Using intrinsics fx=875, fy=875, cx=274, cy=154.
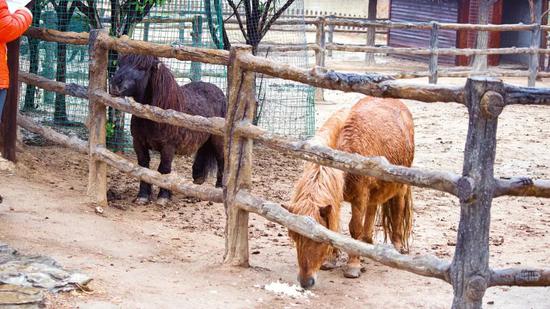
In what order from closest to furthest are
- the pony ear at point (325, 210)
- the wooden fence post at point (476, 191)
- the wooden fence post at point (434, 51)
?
the wooden fence post at point (476, 191)
the pony ear at point (325, 210)
the wooden fence post at point (434, 51)

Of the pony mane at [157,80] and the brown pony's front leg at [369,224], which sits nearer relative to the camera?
the brown pony's front leg at [369,224]

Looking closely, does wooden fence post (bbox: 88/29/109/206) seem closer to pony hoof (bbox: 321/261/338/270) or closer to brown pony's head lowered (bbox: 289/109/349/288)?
pony hoof (bbox: 321/261/338/270)

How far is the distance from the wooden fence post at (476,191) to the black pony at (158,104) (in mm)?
4360

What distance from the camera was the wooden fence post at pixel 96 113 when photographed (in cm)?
780

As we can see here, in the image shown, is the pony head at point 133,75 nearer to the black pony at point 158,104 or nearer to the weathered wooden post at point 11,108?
the black pony at point 158,104

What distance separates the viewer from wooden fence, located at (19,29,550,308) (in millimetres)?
4340

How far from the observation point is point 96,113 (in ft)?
25.7

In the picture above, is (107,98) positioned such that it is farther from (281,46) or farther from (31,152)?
Answer: (281,46)

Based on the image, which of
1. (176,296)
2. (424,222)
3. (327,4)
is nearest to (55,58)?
(424,222)

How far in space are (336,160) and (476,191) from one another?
113cm

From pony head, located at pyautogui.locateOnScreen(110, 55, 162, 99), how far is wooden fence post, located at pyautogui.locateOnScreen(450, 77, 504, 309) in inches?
170

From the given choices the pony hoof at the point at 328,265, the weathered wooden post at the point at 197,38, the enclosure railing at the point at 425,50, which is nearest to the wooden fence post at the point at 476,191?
the pony hoof at the point at 328,265

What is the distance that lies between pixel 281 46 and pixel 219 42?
8.14 ft

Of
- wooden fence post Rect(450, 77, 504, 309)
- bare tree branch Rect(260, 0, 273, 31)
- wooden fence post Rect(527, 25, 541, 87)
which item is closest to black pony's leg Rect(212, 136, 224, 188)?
bare tree branch Rect(260, 0, 273, 31)
